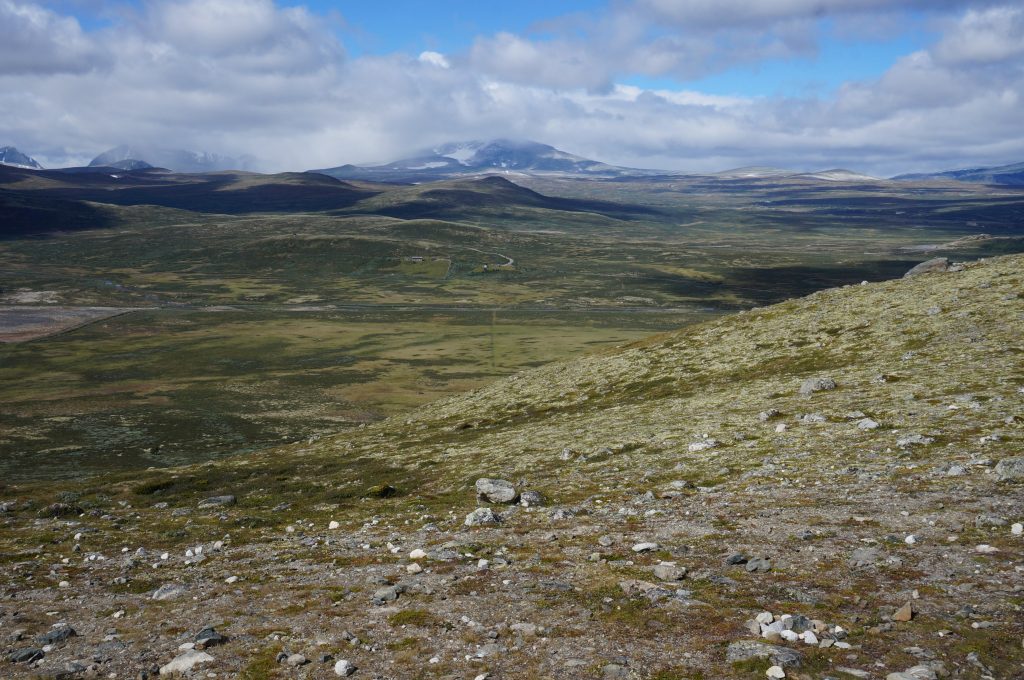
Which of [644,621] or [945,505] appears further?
[945,505]

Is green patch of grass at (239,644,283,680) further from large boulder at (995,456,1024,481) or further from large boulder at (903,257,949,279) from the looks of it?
large boulder at (903,257,949,279)

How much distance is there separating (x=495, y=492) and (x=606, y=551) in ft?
26.5

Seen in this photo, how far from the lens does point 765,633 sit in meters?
14.0

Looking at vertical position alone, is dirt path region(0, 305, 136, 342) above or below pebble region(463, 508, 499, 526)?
below

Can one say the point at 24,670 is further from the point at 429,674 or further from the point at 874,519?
the point at 874,519

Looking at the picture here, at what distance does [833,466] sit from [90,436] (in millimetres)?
83327

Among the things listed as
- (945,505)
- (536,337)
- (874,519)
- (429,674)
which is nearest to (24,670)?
(429,674)

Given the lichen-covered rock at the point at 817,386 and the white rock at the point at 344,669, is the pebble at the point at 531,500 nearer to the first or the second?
the white rock at the point at 344,669

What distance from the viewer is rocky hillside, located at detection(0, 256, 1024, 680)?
14.2 m

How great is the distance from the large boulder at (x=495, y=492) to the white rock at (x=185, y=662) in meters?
13.3

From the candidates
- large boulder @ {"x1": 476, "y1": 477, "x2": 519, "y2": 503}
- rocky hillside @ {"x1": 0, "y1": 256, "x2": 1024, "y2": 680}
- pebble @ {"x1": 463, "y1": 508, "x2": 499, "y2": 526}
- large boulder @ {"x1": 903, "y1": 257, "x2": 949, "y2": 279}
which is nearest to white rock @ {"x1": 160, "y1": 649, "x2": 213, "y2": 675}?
rocky hillside @ {"x1": 0, "y1": 256, "x2": 1024, "y2": 680}

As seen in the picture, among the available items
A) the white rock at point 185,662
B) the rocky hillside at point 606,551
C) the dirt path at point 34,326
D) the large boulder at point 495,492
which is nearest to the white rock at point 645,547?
the rocky hillside at point 606,551

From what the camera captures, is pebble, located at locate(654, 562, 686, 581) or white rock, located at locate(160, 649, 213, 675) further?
pebble, located at locate(654, 562, 686, 581)

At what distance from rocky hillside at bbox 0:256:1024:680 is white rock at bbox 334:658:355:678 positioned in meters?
0.04
